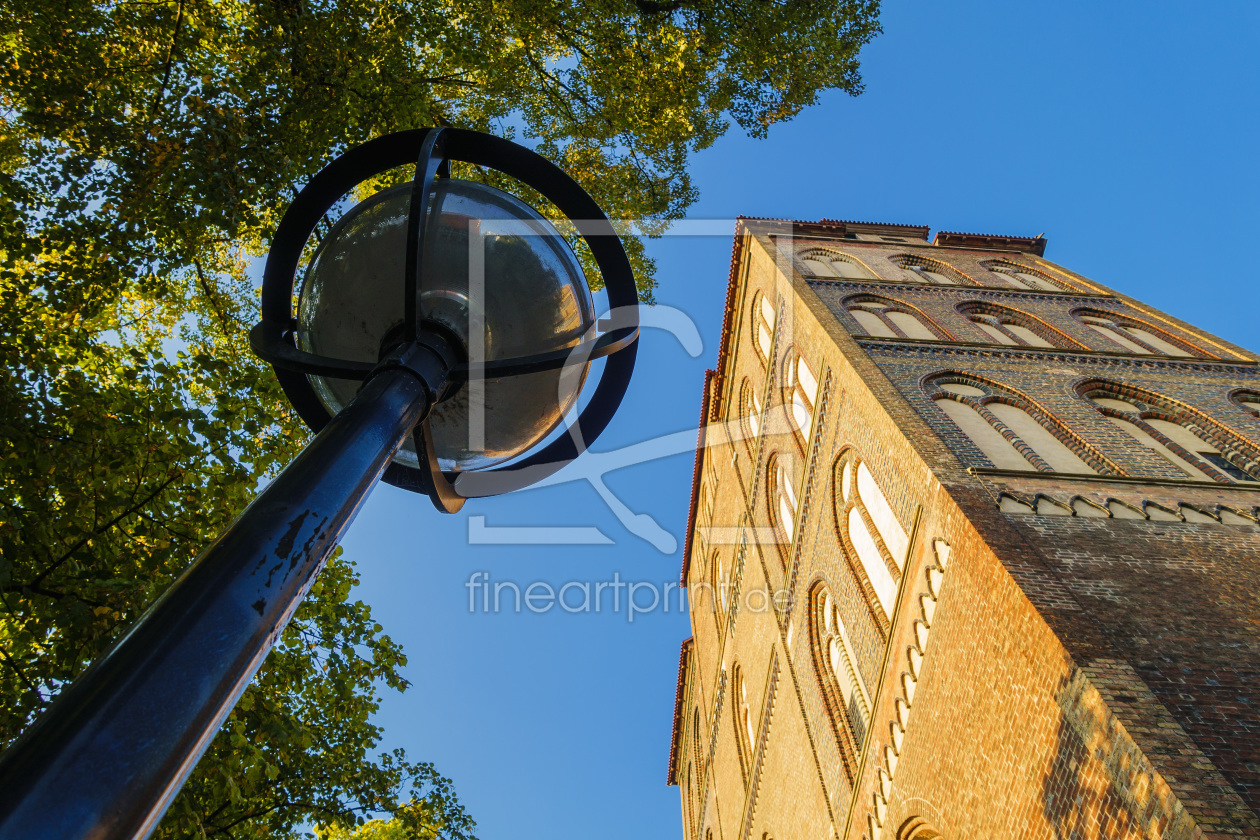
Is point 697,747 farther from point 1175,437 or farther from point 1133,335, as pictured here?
point 1133,335

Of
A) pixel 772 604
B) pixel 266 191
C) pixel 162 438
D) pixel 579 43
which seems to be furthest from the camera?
pixel 772 604

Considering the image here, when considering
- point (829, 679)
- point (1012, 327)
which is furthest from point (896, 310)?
point (829, 679)

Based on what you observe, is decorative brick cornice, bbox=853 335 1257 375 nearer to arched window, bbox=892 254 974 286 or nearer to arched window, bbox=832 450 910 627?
arched window, bbox=832 450 910 627

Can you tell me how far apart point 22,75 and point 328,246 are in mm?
5623

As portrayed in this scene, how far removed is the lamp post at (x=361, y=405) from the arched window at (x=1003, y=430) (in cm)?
701

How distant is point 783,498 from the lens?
13102 mm

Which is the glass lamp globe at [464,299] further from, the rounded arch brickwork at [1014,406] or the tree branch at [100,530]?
the rounded arch brickwork at [1014,406]

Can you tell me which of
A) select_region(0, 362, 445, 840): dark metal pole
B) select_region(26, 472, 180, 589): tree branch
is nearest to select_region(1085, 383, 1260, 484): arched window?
select_region(0, 362, 445, 840): dark metal pole

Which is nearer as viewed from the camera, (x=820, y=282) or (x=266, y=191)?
(x=266, y=191)

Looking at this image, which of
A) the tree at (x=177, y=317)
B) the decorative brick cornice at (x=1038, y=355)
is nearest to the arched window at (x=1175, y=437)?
the decorative brick cornice at (x=1038, y=355)

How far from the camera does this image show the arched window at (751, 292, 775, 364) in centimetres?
1495

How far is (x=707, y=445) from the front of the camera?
781 inches

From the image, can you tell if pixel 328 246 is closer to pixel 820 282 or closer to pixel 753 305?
pixel 820 282

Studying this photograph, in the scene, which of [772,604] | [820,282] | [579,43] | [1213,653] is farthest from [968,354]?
[579,43]
